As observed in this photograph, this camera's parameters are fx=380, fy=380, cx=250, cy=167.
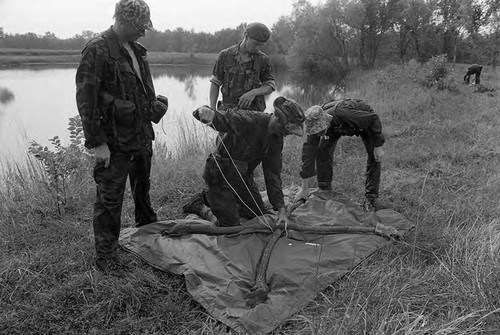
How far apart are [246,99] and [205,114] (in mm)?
1373

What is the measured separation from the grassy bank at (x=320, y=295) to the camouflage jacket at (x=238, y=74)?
1091mm

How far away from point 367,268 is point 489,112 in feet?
23.4

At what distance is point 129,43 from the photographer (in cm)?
259

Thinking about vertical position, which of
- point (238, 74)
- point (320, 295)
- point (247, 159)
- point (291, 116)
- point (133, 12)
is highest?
point (133, 12)

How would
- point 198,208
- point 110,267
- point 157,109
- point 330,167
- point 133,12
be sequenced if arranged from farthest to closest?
point 330,167 → point 198,208 → point 157,109 → point 110,267 → point 133,12

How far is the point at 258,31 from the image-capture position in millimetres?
3570

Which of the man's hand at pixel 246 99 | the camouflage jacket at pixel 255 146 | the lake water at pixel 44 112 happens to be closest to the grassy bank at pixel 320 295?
the camouflage jacket at pixel 255 146

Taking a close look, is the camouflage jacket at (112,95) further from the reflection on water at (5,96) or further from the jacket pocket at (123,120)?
the reflection on water at (5,96)

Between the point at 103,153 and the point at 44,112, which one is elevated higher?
the point at 103,153

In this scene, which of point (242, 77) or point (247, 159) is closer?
point (247, 159)

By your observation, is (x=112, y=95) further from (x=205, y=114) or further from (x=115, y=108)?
(x=205, y=114)

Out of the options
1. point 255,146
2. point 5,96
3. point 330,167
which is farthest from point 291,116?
point 5,96

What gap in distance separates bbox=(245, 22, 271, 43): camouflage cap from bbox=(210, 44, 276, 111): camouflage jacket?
28 centimetres

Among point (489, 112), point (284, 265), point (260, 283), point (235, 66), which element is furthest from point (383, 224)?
point (489, 112)
